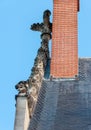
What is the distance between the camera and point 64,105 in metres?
15.4

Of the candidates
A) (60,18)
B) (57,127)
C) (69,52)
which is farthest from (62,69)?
(57,127)

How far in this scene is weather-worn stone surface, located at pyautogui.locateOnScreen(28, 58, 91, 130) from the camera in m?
14.6

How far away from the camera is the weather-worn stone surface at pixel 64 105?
1457cm

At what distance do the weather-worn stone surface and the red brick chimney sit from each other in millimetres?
366

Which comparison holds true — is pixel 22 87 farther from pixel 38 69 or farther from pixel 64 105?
pixel 38 69

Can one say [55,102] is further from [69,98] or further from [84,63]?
[84,63]

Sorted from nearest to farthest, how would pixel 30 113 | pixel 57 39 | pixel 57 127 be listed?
pixel 57 127 < pixel 30 113 < pixel 57 39

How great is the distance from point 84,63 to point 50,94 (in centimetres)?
242

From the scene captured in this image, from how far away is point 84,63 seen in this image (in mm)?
18391

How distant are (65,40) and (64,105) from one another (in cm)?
325

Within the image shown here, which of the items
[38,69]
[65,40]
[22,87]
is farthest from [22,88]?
[65,40]

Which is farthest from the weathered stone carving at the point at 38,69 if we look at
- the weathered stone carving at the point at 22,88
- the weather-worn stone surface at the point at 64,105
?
the weather-worn stone surface at the point at 64,105

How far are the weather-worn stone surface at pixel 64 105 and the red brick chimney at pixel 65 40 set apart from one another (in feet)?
1.20

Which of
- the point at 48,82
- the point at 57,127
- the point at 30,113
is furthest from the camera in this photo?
the point at 48,82
